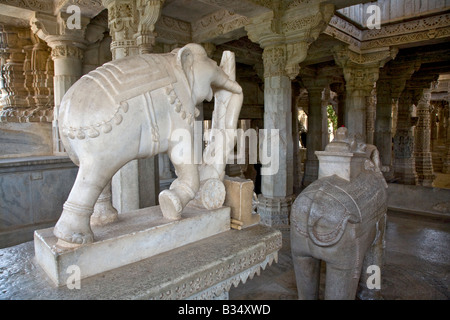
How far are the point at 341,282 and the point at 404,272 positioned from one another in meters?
1.98

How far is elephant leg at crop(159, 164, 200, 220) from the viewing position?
5.67 ft

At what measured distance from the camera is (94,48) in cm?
618

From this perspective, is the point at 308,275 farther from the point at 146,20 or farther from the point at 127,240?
the point at 146,20

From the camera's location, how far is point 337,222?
2.29 metres

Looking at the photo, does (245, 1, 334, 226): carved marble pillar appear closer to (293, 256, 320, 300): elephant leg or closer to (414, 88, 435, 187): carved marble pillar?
(293, 256, 320, 300): elephant leg

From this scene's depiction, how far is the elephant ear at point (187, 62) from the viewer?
5.49 ft

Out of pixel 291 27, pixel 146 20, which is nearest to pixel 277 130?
pixel 291 27

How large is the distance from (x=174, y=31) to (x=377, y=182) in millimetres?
4963

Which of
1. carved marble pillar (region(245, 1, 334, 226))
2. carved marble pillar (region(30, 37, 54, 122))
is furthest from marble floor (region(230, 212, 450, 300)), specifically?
carved marble pillar (region(30, 37, 54, 122))

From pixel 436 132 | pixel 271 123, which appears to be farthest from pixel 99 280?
pixel 436 132

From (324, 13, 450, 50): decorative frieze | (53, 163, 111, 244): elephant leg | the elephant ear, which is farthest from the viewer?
(324, 13, 450, 50): decorative frieze

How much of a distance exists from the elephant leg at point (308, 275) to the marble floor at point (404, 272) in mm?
595

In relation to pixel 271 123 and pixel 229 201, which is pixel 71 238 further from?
pixel 271 123

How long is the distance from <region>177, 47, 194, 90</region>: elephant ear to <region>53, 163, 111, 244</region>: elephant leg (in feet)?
2.40
